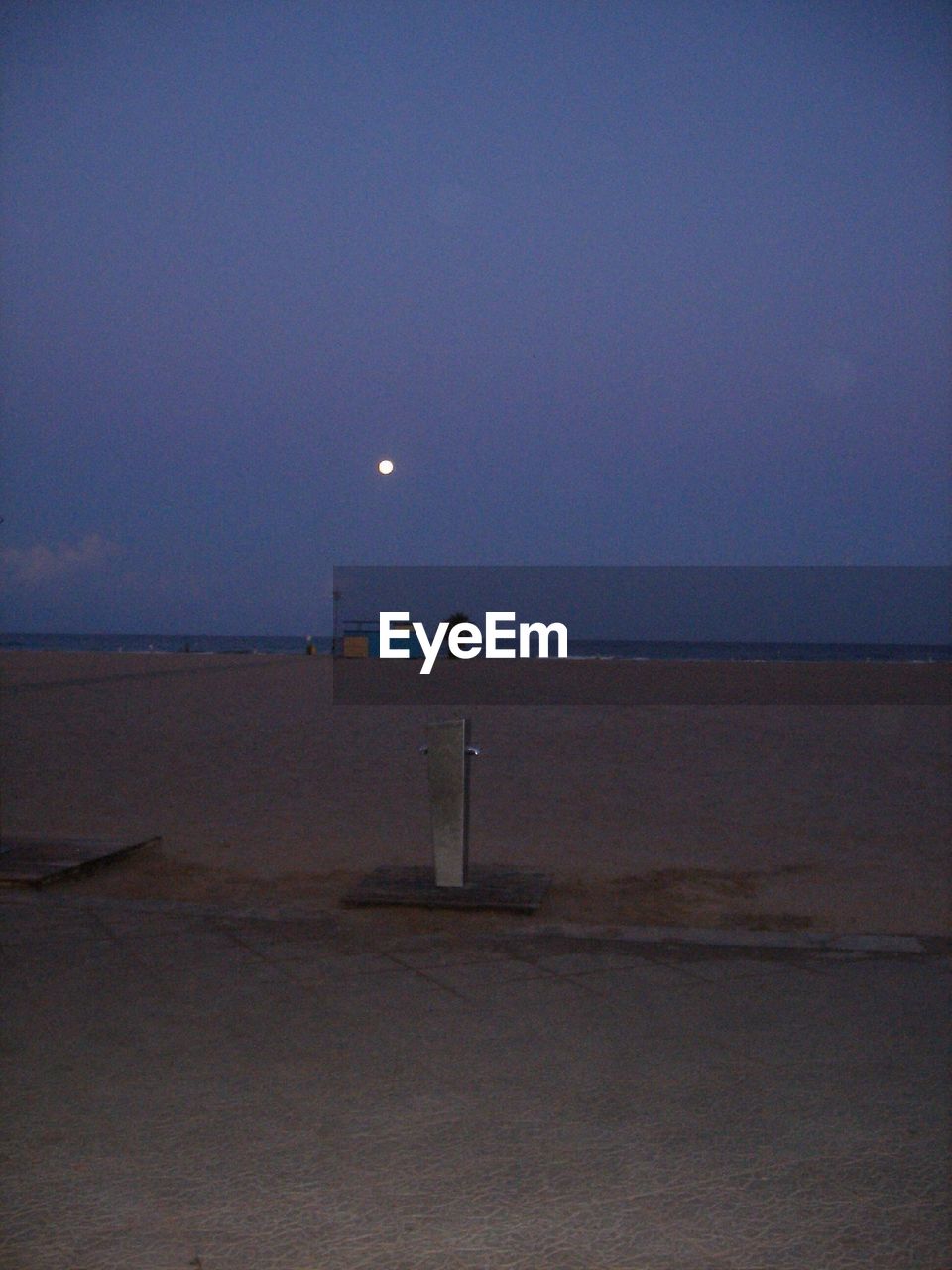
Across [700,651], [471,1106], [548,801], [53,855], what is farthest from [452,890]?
[700,651]

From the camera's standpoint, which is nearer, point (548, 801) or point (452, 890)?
point (452, 890)

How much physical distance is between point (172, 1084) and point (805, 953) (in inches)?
115

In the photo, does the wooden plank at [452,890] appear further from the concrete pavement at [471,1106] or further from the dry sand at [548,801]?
the concrete pavement at [471,1106]

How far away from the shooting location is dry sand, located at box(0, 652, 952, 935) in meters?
6.93

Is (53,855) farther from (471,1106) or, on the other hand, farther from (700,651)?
(700,651)

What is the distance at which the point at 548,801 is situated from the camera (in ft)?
34.5

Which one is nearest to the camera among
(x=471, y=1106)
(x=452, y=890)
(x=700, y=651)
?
(x=471, y=1106)

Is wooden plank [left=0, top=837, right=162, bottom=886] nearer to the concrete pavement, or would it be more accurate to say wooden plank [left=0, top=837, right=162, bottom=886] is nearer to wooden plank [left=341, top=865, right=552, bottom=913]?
the concrete pavement

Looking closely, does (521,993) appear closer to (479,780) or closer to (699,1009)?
(699,1009)

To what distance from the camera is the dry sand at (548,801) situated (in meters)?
6.93

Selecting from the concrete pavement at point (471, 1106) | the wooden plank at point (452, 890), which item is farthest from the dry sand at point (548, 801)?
the concrete pavement at point (471, 1106)

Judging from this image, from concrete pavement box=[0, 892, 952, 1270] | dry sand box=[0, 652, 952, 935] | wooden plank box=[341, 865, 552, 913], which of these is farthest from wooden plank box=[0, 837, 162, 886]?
wooden plank box=[341, 865, 552, 913]

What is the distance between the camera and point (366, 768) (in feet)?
40.6

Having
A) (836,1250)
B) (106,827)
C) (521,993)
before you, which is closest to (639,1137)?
(836,1250)
